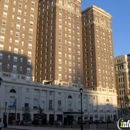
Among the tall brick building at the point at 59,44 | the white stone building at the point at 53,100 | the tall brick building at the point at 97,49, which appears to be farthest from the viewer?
the tall brick building at the point at 97,49

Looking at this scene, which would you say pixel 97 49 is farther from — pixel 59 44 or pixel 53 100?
pixel 53 100

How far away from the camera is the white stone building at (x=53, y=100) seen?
8300 cm

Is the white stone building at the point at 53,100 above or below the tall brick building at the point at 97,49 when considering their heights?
below

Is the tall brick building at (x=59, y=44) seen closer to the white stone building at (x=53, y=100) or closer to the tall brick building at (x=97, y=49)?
the white stone building at (x=53, y=100)

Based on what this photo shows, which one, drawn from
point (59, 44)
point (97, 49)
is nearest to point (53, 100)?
point (59, 44)

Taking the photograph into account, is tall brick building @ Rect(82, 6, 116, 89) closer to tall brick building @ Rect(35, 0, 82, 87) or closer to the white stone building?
the white stone building

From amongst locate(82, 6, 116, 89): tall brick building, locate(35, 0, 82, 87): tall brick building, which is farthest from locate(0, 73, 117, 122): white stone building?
locate(82, 6, 116, 89): tall brick building

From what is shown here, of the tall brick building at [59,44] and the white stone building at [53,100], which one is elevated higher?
the tall brick building at [59,44]

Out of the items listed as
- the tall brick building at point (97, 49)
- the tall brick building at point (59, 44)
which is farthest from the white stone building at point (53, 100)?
the tall brick building at point (97, 49)

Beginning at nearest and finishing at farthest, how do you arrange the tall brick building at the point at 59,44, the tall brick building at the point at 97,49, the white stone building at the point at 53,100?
the white stone building at the point at 53,100 < the tall brick building at the point at 59,44 < the tall brick building at the point at 97,49

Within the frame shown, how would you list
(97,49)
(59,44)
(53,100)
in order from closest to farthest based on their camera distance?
1. (53,100)
2. (59,44)
3. (97,49)

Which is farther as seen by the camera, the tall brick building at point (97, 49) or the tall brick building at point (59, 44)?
the tall brick building at point (97, 49)

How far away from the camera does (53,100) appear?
314 ft

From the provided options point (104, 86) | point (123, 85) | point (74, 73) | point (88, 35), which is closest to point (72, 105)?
point (74, 73)
